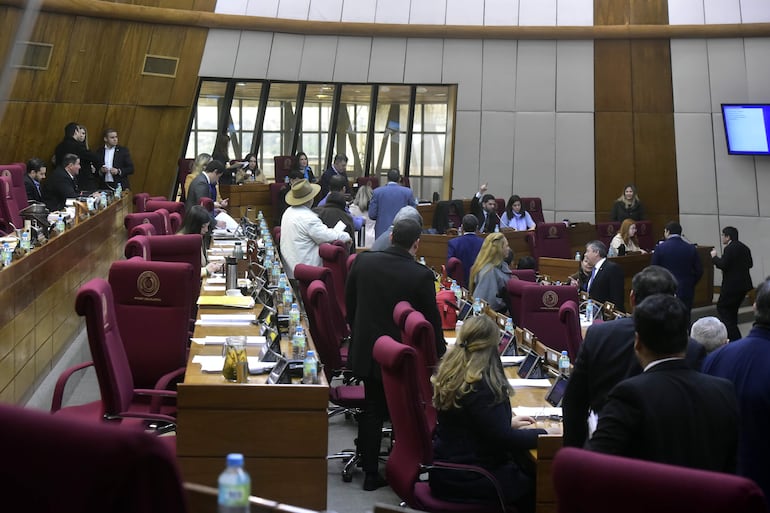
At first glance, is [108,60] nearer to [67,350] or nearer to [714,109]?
[67,350]

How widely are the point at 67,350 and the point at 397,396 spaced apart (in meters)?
4.45

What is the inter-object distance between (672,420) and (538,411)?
2.04 metres

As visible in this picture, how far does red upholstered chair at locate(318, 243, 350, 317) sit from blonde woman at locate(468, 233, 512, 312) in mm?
1109

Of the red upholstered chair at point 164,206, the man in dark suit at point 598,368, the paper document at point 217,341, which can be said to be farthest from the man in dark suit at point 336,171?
the man in dark suit at point 598,368

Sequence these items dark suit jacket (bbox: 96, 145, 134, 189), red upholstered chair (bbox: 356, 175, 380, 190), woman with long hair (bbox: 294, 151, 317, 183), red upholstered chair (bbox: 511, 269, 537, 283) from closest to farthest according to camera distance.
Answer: red upholstered chair (bbox: 511, 269, 537, 283)
dark suit jacket (bbox: 96, 145, 134, 189)
woman with long hair (bbox: 294, 151, 317, 183)
red upholstered chair (bbox: 356, 175, 380, 190)

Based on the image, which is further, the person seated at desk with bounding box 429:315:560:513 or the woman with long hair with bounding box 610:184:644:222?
the woman with long hair with bounding box 610:184:644:222

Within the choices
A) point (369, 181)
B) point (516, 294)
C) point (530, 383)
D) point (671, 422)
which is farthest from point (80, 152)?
point (671, 422)

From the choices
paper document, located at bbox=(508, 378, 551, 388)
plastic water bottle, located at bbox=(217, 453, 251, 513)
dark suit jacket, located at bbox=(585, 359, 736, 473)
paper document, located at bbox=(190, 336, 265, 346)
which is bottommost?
plastic water bottle, located at bbox=(217, 453, 251, 513)

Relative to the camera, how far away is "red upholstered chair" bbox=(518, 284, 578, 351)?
775cm

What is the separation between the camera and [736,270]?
13219 mm

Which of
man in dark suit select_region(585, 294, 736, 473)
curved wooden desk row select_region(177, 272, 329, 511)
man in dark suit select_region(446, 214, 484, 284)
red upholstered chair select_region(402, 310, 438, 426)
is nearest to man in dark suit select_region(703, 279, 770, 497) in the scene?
man in dark suit select_region(585, 294, 736, 473)

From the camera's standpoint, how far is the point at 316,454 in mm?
4422

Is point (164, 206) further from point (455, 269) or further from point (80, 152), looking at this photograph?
point (455, 269)

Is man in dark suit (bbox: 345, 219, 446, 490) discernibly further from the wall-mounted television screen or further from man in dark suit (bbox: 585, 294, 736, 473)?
the wall-mounted television screen
